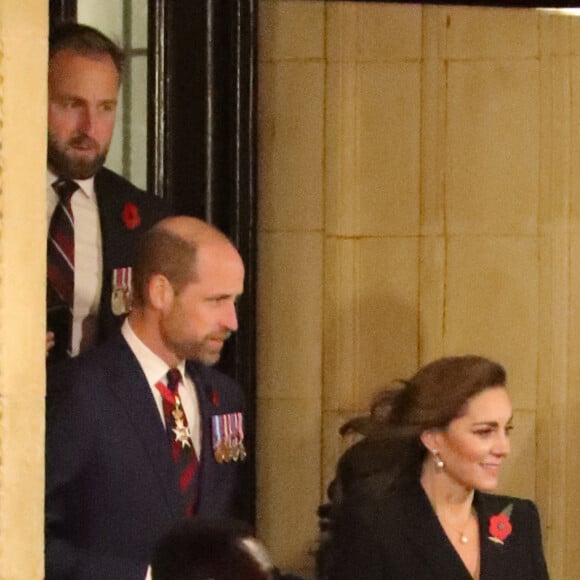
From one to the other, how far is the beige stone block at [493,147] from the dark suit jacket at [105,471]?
6.22 feet

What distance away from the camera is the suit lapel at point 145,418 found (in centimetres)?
379

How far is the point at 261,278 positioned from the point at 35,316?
2.30 meters

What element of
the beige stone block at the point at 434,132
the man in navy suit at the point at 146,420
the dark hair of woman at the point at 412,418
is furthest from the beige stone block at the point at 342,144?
the man in navy suit at the point at 146,420

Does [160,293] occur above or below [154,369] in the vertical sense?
above

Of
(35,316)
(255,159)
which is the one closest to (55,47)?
(35,316)

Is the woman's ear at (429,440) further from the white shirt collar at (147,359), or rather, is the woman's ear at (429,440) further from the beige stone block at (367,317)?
the beige stone block at (367,317)

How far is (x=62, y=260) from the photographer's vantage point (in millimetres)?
4043

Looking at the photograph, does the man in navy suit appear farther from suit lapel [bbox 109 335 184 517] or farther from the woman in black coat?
the woman in black coat

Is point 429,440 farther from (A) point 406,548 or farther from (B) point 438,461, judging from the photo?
(A) point 406,548

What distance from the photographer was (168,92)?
5156 millimetres

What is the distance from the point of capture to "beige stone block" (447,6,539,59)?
538 centimetres

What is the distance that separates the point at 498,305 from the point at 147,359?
188 centimetres

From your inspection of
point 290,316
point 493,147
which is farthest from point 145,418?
point 493,147

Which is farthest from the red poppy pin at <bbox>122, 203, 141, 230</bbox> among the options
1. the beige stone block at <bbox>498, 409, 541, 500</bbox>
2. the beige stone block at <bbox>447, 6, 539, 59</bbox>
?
the beige stone block at <bbox>498, 409, 541, 500</bbox>
